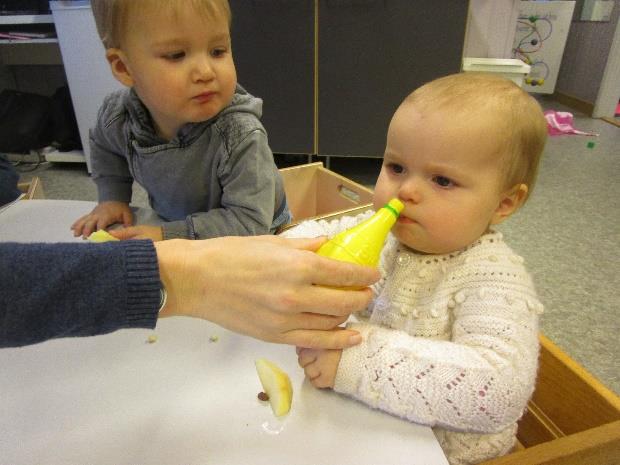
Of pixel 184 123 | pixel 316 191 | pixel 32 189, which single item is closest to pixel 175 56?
pixel 184 123

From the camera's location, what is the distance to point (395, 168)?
559 mm

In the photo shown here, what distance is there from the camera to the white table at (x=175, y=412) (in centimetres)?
39

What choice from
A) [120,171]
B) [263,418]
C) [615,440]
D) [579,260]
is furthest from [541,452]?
[579,260]

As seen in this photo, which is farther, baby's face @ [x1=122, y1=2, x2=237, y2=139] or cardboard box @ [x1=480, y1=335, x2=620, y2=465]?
baby's face @ [x1=122, y1=2, x2=237, y2=139]

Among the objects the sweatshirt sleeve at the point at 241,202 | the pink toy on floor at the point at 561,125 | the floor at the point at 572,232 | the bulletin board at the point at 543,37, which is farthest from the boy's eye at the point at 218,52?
the bulletin board at the point at 543,37

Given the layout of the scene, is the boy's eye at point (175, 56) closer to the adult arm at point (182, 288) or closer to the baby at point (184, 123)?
the baby at point (184, 123)

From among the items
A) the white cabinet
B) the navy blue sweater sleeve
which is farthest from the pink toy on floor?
the navy blue sweater sleeve

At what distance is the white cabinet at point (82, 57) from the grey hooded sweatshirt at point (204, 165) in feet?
4.13

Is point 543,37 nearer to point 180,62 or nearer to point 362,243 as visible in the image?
point 180,62

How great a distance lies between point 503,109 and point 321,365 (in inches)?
13.6

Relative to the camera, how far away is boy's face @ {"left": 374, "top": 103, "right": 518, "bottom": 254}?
50 cm

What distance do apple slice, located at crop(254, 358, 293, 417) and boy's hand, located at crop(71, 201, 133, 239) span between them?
18.7 inches

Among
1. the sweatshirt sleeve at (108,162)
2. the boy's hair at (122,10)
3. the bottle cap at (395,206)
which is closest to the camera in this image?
the bottle cap at (395,206)

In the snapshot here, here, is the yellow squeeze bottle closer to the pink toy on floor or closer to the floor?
the floor
